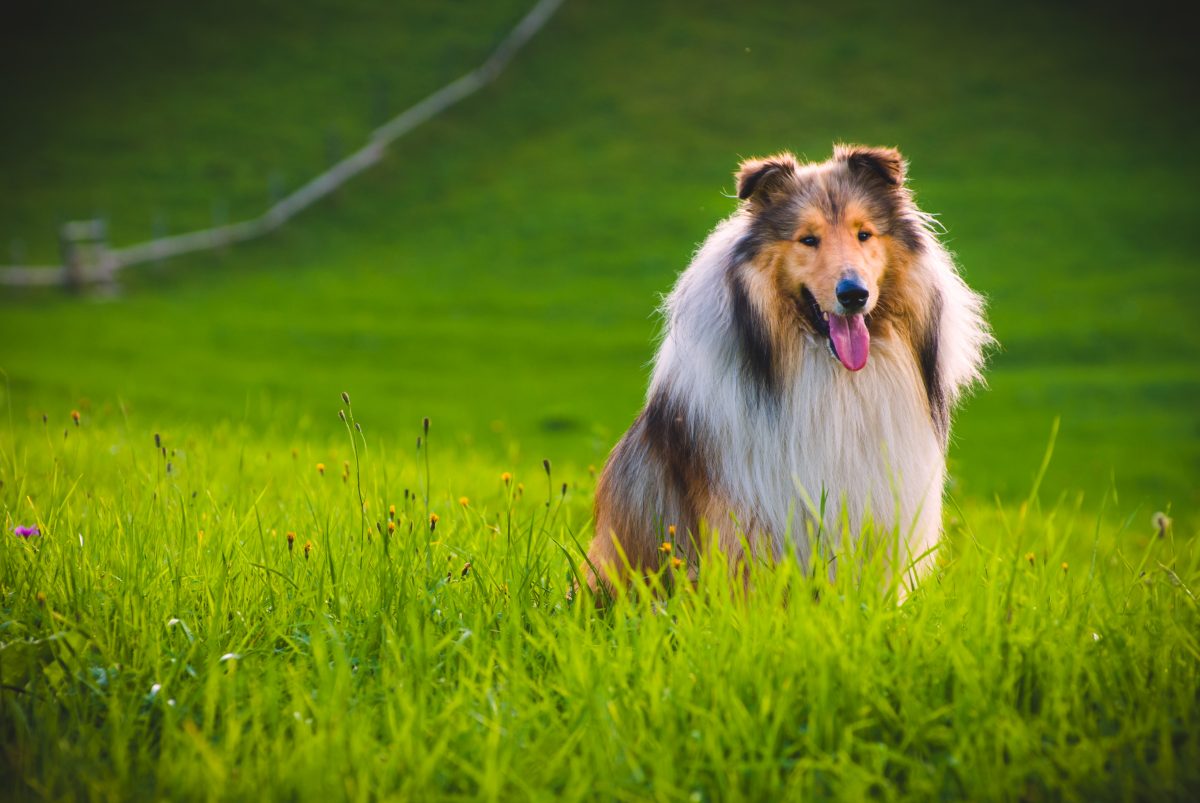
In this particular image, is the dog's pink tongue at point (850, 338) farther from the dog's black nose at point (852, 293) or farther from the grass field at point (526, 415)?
the grass field at point (526, 415)

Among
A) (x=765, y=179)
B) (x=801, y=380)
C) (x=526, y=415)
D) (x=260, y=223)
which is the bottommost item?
(x=526, y=415)

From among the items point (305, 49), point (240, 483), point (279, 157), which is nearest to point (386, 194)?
point (279, 157)

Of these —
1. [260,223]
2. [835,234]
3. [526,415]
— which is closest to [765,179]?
[835,234]

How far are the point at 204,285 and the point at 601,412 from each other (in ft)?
60.4

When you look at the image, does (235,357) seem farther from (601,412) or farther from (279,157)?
(279,157)

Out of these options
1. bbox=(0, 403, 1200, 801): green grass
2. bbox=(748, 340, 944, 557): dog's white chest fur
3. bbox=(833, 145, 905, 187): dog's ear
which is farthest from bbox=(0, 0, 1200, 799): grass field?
bbox=(833, 145, 905, 187): dog's ear

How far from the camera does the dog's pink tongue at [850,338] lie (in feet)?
15.3

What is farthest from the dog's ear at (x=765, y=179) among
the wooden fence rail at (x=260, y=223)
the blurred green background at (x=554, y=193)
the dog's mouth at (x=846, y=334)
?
the wooden fence rail at (x=260, y=223)

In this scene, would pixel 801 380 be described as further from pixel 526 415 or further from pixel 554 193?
pixel 554 193

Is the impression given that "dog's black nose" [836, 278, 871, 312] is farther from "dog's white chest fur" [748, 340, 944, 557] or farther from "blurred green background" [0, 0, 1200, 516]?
"blurred green background" [0, 0, 1200, 516]

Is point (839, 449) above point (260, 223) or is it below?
above

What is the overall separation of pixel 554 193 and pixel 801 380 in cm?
3383

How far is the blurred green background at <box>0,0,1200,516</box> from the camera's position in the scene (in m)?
19.4

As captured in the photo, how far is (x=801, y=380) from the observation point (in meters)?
4.81
